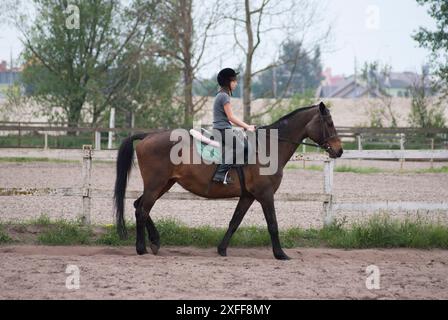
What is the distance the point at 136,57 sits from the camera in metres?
28.6

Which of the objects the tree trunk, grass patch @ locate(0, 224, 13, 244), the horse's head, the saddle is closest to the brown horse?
the horse's head

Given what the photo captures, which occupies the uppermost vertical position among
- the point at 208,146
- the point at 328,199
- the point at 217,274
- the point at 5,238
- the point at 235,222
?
the point at 208,146

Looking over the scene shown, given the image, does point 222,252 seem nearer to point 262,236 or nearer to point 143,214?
point 262,236

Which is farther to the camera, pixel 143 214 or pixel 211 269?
pixel 143 214

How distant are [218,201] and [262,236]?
4.26 meters

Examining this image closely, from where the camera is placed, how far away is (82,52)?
30062 mm

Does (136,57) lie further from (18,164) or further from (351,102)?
(351,102)

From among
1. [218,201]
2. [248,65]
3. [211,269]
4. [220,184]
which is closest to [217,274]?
[211,269]

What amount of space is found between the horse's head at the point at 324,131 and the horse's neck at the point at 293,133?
0.28 feet

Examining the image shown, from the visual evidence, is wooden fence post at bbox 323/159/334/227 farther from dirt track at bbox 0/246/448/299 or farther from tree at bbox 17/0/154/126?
tree at bbox 17/0/154/126

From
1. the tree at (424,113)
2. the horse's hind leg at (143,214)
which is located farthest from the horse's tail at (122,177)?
the tree at (424,113)

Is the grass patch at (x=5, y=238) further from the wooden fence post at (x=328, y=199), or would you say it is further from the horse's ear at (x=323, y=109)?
the horse's ear at (x=323, y=109)
